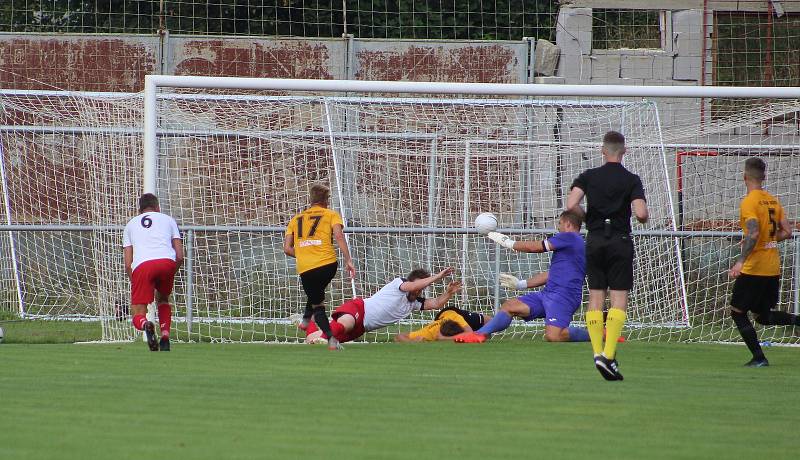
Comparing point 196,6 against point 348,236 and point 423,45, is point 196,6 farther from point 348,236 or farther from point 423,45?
point 348,236

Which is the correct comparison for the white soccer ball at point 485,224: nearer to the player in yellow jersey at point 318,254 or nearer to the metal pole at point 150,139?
the player in yellow jersey at point 318,254

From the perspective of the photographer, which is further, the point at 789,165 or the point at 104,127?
the point at 789,165

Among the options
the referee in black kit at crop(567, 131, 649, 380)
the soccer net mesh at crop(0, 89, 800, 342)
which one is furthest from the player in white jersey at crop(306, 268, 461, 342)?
the referee in black kit at crop(567, 131, 649, 380)

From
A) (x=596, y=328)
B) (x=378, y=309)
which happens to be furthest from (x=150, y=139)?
(x=596, y=328)

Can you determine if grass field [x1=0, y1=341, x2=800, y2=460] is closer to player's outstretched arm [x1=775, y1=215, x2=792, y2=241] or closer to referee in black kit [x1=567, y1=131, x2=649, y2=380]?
referee in black kit [x1=567, y1=131, x2=649, y2=380]

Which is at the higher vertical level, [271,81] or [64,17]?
[64,17]

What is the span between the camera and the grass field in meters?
6.26

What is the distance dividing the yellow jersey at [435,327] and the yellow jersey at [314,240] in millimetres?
1812

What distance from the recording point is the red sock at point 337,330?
12938mm

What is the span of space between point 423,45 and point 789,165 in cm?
662

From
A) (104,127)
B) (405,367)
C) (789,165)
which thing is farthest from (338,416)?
(789,165)

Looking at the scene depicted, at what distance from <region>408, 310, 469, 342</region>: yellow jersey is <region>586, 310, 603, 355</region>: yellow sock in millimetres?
4572

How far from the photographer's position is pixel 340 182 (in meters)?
18.0

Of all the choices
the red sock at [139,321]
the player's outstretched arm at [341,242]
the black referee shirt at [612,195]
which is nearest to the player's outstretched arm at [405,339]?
the player's outstretched arm at [341,242]
